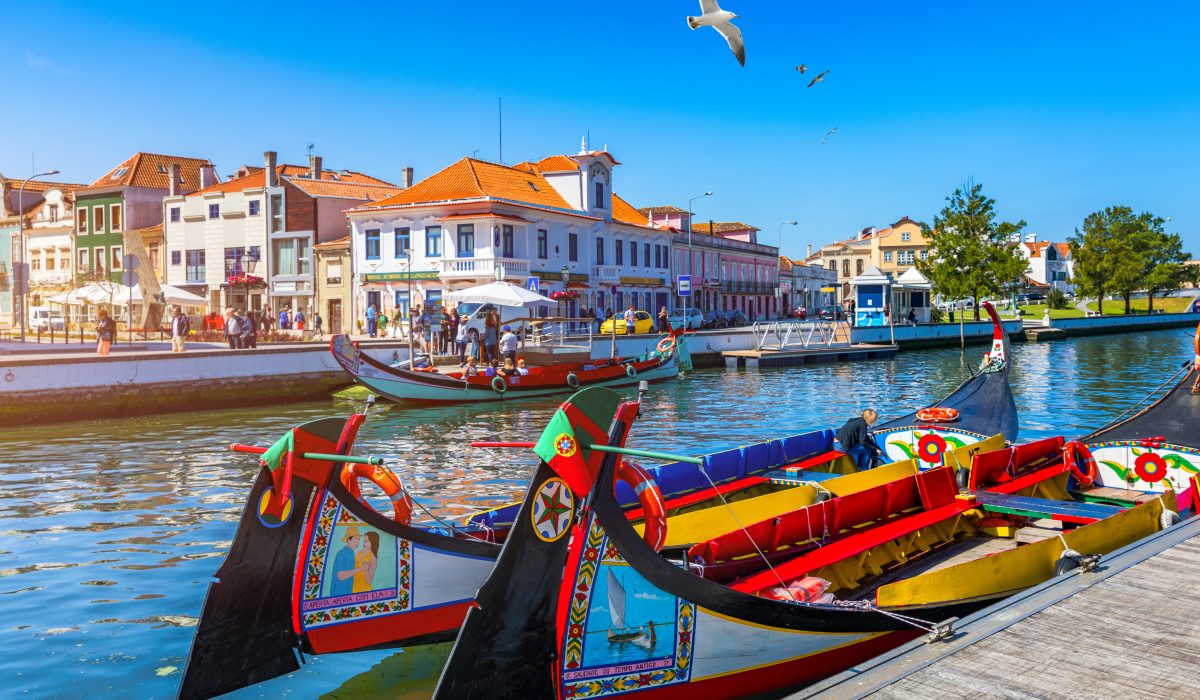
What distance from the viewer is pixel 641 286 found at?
5578 centimetres

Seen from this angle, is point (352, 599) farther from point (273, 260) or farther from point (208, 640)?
point (273, 260)

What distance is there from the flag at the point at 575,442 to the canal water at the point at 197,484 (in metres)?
2.68

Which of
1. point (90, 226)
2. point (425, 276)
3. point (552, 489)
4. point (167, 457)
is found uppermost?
point (90, 226)

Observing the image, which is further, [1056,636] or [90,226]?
[90,226]

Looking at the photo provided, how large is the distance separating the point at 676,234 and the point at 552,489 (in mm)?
55666

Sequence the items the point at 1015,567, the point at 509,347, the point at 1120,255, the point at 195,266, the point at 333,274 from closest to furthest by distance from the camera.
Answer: the point at 1015,567 → the point at 509,347 → the point at 333,274 → the point at 195,266 → the point at 1120,255

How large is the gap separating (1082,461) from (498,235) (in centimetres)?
3347

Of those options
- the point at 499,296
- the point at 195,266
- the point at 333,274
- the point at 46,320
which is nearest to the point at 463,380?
the point at 499,296

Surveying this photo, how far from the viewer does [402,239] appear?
45562mm

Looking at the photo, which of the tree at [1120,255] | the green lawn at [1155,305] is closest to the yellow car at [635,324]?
the tree at [1120,255]

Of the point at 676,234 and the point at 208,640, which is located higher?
the point at 676,234

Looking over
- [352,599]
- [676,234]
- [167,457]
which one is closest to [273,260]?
[676,234]

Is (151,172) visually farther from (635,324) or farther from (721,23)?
(721,23)

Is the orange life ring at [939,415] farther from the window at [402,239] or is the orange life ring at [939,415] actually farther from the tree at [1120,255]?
the tree at [1120,255]
